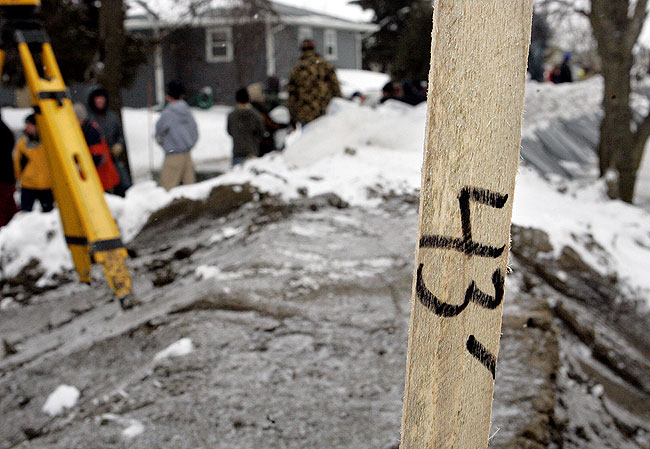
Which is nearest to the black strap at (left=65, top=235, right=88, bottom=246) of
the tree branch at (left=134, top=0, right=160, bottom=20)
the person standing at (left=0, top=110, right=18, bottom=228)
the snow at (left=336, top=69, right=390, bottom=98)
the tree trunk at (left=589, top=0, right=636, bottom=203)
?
the person standing at (left=0, top=110, right=18, bottom=228)

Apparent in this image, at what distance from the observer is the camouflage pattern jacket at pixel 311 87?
7.32 m

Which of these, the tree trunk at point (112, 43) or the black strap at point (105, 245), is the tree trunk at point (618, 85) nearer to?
the black strap at point (105, 245)

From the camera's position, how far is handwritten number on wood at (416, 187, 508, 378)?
45.4 inches

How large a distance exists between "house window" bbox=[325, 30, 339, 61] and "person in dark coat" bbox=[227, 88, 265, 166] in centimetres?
2044

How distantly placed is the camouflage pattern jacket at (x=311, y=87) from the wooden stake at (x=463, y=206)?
6.34m

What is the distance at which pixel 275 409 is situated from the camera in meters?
2.57

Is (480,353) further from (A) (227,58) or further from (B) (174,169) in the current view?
(A) (227,58)

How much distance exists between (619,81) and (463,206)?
6.11 meters

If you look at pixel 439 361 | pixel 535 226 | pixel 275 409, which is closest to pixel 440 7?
pixel 439 361

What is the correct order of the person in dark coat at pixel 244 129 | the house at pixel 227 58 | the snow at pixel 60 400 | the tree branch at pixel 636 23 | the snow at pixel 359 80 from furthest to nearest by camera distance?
the snow at pixel 359 80
the house at pixel 227 58
the person in dark coat at pixel 244 129
the tree branch at pixel 636 23
the snow at pixel 60 400

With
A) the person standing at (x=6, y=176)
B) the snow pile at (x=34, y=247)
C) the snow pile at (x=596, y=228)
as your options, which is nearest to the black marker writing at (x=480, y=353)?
the snow pile at (x=596, y=228)

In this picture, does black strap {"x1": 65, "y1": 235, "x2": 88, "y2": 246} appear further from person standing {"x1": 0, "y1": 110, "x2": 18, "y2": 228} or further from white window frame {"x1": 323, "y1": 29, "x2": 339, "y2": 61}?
white window frame {"x1": 323, "y1": 29, "x2": 339, "y2": 61}

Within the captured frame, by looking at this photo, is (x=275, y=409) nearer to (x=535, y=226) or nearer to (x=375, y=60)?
(x=535, y=226)

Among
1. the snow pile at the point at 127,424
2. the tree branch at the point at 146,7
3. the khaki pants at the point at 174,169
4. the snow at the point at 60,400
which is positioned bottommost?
the snow at the point at 60,400
